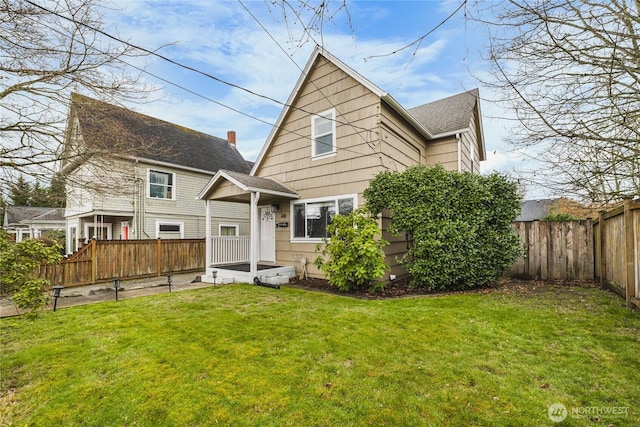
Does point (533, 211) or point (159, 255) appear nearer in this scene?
point (159, 255)

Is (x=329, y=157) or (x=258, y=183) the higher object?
(x=329, y=157)

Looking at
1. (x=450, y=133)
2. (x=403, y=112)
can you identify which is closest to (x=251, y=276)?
(x=403, y=112)

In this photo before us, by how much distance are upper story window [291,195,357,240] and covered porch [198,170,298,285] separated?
0.58 m

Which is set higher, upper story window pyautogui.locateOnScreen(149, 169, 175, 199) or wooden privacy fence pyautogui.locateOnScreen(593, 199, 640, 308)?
upper story window pyautogui.locateOnScreen(149, 169, 175, 199)

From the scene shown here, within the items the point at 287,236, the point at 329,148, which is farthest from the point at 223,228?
the point at 329,148

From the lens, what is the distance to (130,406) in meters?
2.62

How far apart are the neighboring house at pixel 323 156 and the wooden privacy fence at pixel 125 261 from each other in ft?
9.60

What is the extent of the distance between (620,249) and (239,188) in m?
8.84

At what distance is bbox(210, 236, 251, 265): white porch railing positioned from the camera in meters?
10.1

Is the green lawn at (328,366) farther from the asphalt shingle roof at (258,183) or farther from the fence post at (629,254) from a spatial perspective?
the asphalt shingle roof at (258,183)

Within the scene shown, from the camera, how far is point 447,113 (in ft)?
37.2

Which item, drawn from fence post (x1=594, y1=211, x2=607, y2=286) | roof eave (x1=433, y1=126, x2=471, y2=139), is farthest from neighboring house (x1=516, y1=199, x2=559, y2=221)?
fence post (x1=594, y1=211, x2=607, y2=286)

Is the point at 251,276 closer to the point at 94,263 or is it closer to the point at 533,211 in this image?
the point at 94,263

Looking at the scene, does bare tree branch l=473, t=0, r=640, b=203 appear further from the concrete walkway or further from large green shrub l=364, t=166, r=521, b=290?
the concrete walkway
